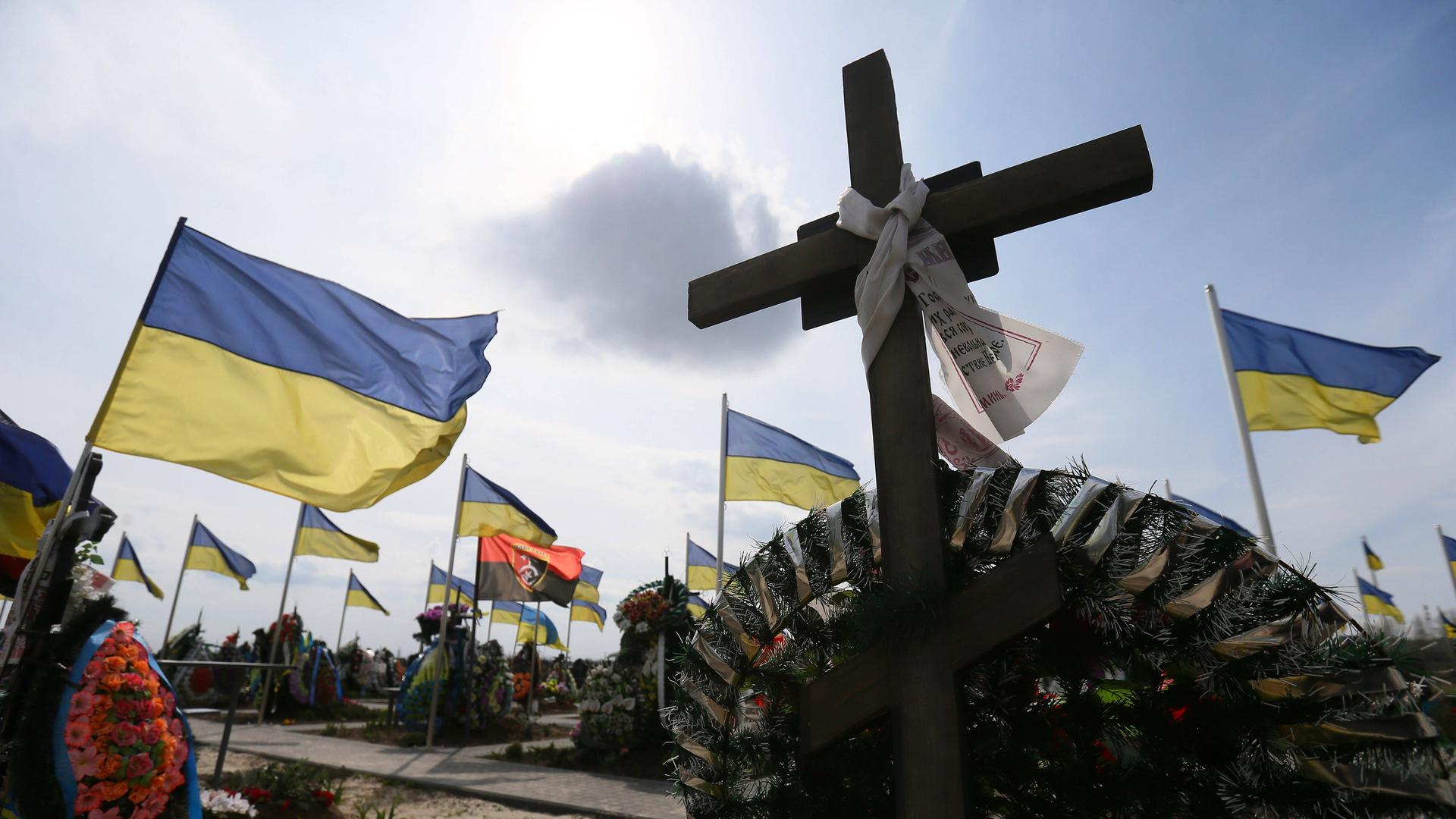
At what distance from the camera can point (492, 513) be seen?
1217cm

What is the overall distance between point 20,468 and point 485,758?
7.19 m

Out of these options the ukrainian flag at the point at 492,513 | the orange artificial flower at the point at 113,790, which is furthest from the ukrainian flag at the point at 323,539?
the orange artificial flower at the point at 113,790

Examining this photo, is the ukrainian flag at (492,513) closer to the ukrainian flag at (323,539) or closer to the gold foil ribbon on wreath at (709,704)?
the ukrainian flag at (323,539)

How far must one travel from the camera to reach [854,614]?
7.16 ft

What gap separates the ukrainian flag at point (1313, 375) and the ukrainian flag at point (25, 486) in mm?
10271

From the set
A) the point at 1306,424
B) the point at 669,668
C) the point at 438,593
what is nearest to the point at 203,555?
the point at 438,593

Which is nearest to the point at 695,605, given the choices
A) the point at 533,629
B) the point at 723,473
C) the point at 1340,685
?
the point at 723,473

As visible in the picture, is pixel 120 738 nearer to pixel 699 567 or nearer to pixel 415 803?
pixel 415 803

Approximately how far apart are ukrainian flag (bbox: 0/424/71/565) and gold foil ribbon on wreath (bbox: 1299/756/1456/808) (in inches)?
250

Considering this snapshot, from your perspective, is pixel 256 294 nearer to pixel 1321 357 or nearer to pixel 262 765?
pixel 262 765

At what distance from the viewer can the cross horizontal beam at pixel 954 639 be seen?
1.92 m

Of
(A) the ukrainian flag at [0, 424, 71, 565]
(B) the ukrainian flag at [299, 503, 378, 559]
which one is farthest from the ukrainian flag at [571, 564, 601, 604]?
(A) the ukrainian flag at [0, 424, 71, 565]

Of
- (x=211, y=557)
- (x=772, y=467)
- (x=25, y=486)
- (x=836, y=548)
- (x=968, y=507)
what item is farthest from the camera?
(x=211, y=557)

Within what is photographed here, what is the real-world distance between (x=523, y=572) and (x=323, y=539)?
17.8 feet
